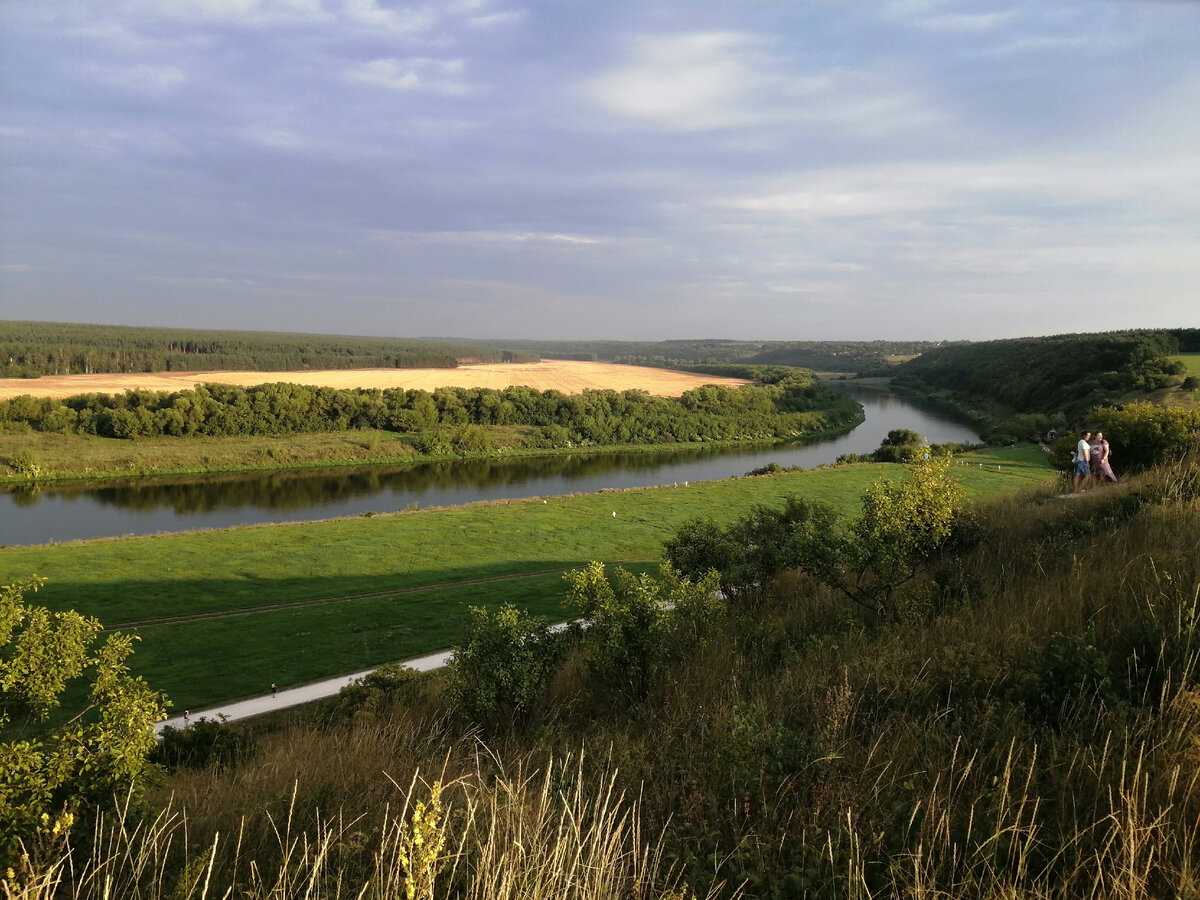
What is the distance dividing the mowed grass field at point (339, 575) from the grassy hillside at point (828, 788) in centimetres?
1117

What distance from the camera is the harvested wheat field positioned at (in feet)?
259

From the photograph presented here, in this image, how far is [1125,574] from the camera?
19.6 ft

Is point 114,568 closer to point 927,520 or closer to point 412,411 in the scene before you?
point 927,520

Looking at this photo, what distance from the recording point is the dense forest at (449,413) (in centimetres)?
6731

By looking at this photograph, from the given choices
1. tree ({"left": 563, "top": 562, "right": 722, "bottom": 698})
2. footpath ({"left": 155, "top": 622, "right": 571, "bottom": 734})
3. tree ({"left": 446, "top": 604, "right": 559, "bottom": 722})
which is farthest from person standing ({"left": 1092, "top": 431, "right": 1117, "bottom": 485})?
tree ({"left": 446, "top": 604, "right": 559, "bottom": 722})

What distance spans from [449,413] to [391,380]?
23072 mm

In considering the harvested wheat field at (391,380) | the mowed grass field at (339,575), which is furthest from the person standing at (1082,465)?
the harvested wheat field at (391,380)

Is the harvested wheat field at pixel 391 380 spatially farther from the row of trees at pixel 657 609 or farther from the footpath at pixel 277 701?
the row of trees at pixel 657 609

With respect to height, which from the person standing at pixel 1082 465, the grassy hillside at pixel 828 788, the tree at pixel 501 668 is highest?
the person standing at pixel 1082 465

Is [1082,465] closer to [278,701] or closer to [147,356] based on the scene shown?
[278,701]

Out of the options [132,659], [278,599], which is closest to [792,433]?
[278,599]

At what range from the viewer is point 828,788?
11.7ft

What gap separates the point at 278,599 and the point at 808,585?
19.9 meters

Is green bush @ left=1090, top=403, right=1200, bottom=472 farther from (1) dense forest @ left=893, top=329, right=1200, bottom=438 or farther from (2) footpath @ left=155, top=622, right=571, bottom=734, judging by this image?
(1) dense forest @ left=893, top=329, right=1200, bottom=438
